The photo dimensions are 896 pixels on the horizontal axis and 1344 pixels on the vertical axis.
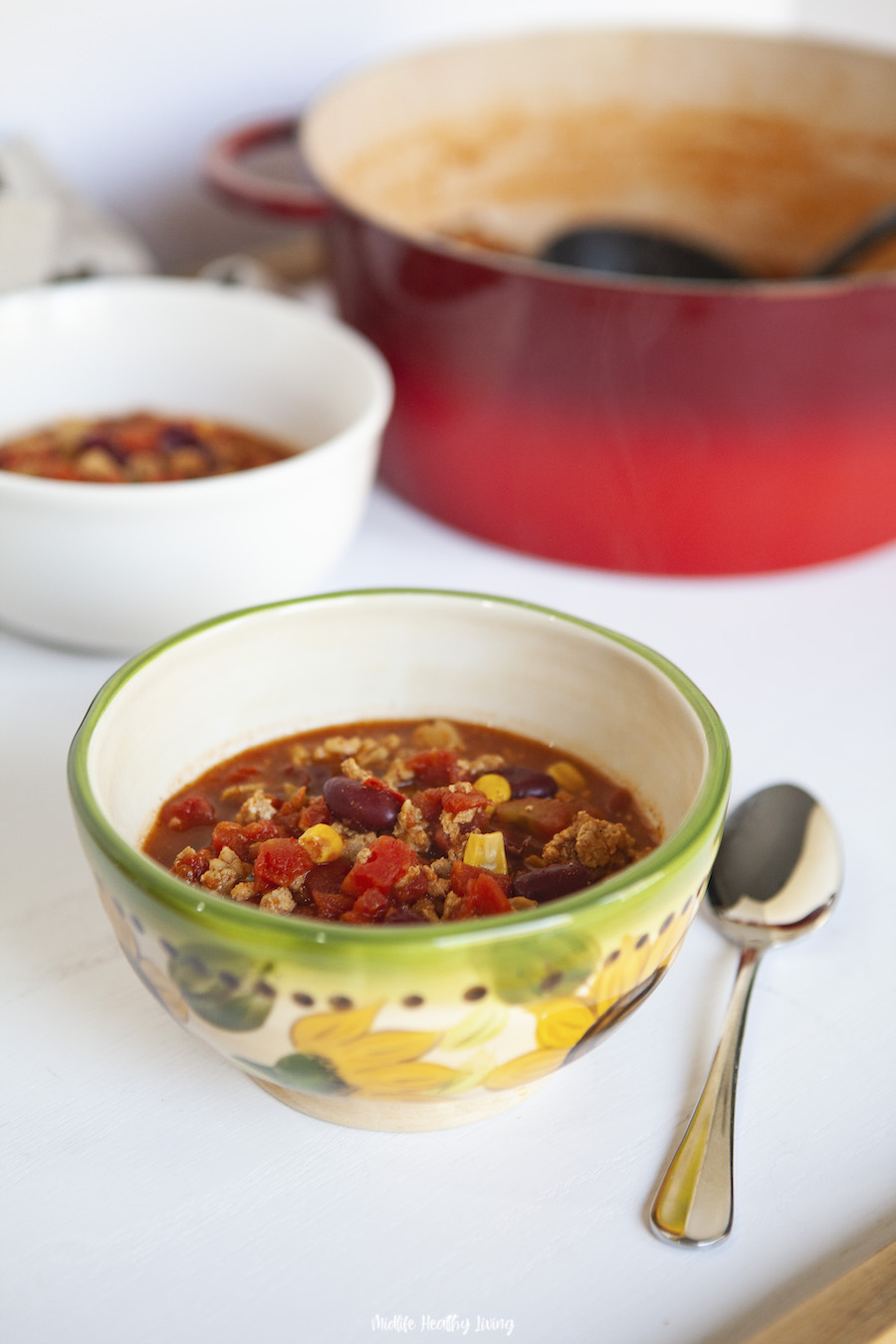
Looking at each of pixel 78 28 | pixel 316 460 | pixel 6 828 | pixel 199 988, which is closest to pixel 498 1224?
Answer: pixel 199 988

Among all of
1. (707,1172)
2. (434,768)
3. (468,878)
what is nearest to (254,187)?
(434,768)

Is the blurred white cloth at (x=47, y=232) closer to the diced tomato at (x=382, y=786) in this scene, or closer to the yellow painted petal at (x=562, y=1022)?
the diced tomato at (x=382, y=786)

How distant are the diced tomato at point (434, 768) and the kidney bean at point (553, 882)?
113mm

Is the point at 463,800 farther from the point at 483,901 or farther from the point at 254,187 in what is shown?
the point at 254,187

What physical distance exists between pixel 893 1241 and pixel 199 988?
0.32 m

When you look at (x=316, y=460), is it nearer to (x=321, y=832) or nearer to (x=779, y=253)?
(x=321, y=832)

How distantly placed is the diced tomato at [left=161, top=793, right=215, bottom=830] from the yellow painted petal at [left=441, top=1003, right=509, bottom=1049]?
0.21 meters

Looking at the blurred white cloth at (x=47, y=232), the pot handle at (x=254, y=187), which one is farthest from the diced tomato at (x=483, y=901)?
the blurred white cloth at (x=47, y=232)

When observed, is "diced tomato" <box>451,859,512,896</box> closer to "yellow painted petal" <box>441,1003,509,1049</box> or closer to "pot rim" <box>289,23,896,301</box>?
"yellow painted petal" <box>441,1003,509,1049</box>

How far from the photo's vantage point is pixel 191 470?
1.00 meters

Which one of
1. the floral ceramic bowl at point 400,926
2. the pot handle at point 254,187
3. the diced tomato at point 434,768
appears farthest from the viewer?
the pot handle at point 254,187

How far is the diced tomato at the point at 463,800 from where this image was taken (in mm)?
640

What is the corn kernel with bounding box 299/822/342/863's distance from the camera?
62 centimetres

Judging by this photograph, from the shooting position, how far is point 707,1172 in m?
0.59
